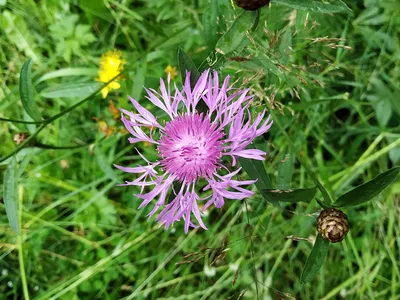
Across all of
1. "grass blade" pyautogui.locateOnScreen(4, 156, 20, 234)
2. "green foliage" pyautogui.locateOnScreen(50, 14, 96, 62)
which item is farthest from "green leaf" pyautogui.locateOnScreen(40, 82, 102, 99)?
"green foliage" pyautogui.locateOnScreen(50, 14, 96, 62)

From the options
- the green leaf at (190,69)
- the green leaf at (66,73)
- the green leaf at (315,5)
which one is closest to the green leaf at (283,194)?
the green leaf at (190,69)

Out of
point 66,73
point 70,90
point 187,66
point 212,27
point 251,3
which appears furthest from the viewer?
point 66,73

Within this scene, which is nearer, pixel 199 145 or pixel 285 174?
pixel 199 145

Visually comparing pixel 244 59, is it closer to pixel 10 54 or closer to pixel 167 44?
pixel 167 44

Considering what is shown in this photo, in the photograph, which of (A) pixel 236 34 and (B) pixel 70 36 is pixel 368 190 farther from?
(B) pixel 70 36

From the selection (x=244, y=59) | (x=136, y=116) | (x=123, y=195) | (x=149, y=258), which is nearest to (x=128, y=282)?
(x=149, y=258)

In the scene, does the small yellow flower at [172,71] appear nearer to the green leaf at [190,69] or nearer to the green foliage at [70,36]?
the green foliage at [70,36]

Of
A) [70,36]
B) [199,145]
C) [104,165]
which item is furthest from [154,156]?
[199,145]
